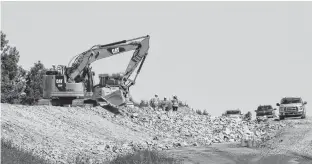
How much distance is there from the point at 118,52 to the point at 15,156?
22.5m

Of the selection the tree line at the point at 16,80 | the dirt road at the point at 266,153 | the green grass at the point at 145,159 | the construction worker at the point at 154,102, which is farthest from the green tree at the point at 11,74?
the green grass at the point at 145,159

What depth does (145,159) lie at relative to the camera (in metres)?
25.9

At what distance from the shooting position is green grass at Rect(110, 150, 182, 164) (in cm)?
2558

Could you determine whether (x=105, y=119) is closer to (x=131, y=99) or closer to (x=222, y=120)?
(x=131, y=99)

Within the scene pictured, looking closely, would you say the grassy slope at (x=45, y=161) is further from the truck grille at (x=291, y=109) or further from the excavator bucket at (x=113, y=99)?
the truck grille at (x=291, y=109)

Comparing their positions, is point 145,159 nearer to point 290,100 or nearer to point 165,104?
point 165,104

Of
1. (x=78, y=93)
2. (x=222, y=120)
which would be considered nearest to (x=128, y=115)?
(x=78, y=93)

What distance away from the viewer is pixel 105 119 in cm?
4250

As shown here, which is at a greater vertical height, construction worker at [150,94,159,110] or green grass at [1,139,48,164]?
construction worker at [150,94,159,110]

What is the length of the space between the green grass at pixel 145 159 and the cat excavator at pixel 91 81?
1686cm

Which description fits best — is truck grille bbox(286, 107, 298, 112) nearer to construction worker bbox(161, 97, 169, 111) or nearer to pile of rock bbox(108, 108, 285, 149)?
pile of rock bbox(108, 108, 285, 149)

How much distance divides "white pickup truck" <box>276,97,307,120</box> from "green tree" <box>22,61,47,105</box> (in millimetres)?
22519

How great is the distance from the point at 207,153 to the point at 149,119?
1543 centimetres

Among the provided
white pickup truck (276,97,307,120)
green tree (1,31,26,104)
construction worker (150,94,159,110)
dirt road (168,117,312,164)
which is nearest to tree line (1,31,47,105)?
green tree (1,31,26,104)
